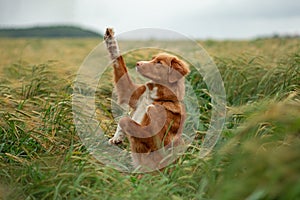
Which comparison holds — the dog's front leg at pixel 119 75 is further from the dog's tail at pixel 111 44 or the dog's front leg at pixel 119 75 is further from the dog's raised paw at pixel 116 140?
the dog's raised paw at pixel 116 140

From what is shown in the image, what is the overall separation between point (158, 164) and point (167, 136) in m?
0.22

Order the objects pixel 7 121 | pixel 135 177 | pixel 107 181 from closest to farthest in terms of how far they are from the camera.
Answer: pixel 107 181 < pixel 135 177 < pixel 7 121

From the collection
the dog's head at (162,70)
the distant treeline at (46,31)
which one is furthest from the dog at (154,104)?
the distant treeline at (46,31)

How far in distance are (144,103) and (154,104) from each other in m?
0.10

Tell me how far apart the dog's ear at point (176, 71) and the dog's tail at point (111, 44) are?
0.45 m

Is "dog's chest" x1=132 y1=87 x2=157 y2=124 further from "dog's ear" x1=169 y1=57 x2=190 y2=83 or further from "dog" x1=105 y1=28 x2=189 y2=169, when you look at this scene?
"dog's ear" x1=169 y1=57 x2=190 y2=83

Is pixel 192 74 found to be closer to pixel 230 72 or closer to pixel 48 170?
pixel 230 72

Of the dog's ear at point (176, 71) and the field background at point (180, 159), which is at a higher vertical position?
the dog's ear at point (176, 71)

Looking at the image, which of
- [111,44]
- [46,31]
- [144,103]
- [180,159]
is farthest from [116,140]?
[46,31]

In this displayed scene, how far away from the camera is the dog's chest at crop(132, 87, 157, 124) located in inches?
151

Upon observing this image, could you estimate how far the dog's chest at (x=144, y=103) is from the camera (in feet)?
12.6

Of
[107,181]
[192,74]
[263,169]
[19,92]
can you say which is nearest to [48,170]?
[107,181]

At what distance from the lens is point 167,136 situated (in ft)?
12.7

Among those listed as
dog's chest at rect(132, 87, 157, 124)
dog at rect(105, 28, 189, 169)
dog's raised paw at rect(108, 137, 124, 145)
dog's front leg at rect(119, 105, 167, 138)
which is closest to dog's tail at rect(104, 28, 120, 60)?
dog at rect(105, 28, 189, 169)
